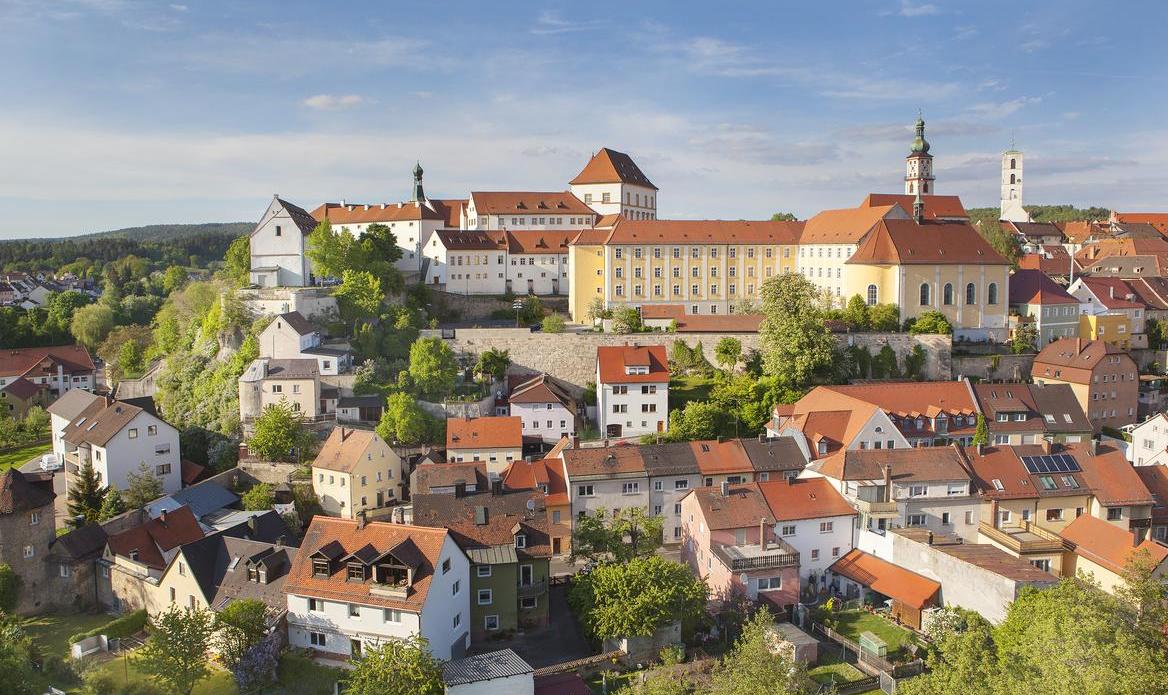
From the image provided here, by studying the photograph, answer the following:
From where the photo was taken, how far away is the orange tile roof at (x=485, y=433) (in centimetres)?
4288

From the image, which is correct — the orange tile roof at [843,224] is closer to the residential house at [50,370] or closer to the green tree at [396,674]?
the green tree at [396,674]

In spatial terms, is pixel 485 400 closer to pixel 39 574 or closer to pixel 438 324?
pixel 438 324

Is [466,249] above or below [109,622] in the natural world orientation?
above

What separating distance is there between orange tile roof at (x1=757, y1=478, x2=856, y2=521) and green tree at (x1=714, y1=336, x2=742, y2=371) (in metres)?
17.0

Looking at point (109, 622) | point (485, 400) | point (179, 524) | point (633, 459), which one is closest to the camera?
point (109, 622)

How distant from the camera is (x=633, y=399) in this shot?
46.9 meters

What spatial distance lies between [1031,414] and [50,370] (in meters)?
70.9

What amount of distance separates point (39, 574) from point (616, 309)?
36630mm

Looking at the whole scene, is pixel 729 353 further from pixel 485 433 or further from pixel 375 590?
pixel 375 590

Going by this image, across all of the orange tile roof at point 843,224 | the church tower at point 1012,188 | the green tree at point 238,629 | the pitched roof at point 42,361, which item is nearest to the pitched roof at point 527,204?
the orange tile roof at point 843,224

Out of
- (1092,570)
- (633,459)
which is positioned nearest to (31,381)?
(633,459)

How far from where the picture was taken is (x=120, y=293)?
111500 mm

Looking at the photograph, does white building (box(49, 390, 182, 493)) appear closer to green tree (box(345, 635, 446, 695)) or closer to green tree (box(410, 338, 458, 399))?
green tree (box(410, 338, 458, 399))

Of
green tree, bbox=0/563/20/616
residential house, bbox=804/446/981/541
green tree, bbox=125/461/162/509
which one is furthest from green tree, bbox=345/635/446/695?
green tree, bbox=125/461/162/509
